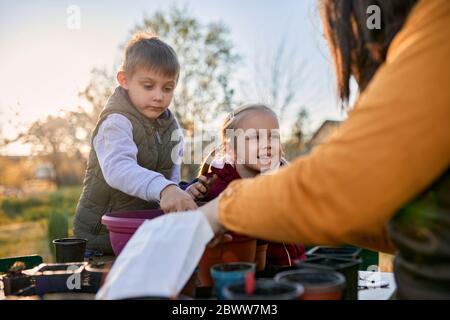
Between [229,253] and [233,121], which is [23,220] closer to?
[233,121]

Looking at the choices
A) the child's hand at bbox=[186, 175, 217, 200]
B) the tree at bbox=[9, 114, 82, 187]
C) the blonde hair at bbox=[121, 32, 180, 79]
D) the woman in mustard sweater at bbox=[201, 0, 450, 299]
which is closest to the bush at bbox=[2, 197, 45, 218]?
the tree at bbox=[9, 114, 82, 187]

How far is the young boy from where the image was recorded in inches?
72.8

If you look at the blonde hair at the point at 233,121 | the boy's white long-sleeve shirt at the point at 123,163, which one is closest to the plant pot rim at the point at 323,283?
the boy's white long-sleeve shirt at the point at 123,163

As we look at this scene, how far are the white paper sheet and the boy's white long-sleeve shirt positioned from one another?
52 centimetres

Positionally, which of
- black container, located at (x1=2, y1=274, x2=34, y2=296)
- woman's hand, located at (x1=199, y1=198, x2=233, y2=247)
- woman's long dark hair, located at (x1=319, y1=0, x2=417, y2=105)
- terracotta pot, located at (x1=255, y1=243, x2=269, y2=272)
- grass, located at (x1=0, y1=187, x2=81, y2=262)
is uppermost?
woman's long dark hair, located at (x1=319, y1=0, x2=417, y2=105)

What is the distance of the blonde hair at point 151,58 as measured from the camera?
1.94m

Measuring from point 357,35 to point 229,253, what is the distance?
627 mm

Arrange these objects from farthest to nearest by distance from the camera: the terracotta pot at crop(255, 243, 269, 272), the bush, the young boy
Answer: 1. the bush
2. the young boy
3. the terracotta pot at crop(255, 243, 269, 272)

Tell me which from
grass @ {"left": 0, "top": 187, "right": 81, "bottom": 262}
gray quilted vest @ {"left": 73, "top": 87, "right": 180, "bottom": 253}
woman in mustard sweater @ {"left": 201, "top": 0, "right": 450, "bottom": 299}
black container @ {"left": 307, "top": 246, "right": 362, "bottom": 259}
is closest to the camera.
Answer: woman in mustard sweater @ {"left": 201, "top": 0, "right": 450, "bottom": 299}

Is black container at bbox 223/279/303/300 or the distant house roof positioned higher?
the distant house roof

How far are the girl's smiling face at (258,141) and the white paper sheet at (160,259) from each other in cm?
81

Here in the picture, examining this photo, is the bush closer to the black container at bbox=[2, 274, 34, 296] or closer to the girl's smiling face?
the girl's smiling face
